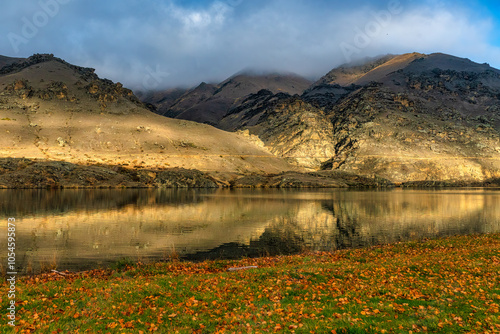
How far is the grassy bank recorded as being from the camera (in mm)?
11180

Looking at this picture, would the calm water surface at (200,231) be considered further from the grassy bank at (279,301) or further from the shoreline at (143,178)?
the shoreline at (143,178)

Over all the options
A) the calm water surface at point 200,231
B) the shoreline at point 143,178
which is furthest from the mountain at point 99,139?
the calm water surface at point 200,231

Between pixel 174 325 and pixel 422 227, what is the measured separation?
45.3 meters

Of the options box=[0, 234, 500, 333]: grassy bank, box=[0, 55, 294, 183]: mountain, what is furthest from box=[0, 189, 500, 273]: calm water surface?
box=[0, 55, 294, 183]: mountain

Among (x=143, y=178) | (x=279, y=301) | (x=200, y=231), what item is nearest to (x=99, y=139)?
(x=143, y=178)

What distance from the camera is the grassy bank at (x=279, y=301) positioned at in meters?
11.2

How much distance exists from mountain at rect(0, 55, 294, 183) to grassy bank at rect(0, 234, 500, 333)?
14030cm

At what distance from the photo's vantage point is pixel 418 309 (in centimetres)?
1218

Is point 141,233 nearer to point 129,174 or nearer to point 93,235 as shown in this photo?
point 93,235

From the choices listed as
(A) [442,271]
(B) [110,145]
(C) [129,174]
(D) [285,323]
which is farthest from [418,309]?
(B) [110,145]

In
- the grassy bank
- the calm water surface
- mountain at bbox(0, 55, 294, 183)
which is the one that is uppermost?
mountain at bbox(0, 55, 294, 183)

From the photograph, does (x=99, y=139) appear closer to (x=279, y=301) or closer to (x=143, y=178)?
(x=143, y=178)

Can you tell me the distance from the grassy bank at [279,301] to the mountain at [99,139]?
460 feet

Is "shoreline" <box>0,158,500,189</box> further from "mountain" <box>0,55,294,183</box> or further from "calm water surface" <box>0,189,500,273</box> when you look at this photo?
"calm water surface" <box>0,189,500,273</box>
